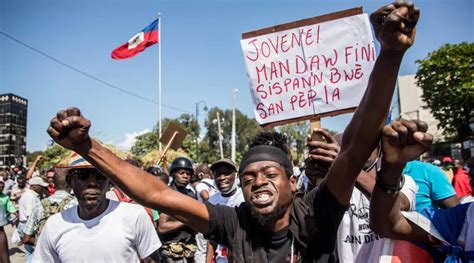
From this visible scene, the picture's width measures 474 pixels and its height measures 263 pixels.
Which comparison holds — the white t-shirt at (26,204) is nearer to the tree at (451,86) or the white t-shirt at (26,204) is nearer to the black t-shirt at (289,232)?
the black t-shirt at (289,232)

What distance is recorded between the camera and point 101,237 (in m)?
2.82

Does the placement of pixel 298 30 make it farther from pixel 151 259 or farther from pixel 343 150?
pixel 151 259

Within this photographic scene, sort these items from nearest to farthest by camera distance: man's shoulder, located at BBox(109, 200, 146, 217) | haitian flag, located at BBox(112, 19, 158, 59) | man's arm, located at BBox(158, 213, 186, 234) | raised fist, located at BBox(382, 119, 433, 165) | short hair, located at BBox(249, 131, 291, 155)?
1. raised fist, located at BBox(382, 119, 433, 165)
2. man's shoulder, located at BBox(109, 200, 146, 217)
3. short hair, located at BBox(249, 131, 291, 155)
4. man's arm, located at BBox(158, 213, 186, 234)
5. haitian flag, located at BBox(112, 19, 158, 59)

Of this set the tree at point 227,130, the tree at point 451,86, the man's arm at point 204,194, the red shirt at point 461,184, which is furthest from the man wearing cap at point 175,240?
the tree at point 227,130

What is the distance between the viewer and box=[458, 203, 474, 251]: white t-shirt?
194 cm

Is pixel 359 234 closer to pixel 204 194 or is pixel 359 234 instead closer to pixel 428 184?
pixel 428 184

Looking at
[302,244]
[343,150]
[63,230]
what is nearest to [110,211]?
[63,230]

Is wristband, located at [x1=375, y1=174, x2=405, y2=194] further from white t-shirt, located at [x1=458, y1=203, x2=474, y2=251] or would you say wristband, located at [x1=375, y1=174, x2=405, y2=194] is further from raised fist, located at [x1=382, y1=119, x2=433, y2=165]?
white t-shirt, located at [x1=458, y1=203, x2=474, y2=251]

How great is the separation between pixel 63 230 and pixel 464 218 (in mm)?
2448

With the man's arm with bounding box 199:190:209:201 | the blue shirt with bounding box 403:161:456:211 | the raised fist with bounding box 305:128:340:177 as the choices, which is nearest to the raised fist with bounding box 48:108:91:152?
the raised fist with bounding box 305:128:340:177

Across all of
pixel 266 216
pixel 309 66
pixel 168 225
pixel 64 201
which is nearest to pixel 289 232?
pixel 266 216

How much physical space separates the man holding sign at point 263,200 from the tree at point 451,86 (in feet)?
124

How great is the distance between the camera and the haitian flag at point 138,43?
711 inches

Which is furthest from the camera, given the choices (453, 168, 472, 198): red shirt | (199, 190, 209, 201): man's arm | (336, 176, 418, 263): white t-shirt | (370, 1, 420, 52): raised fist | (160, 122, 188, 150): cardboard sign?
(160, 122, 188, 150): cardboard sign
